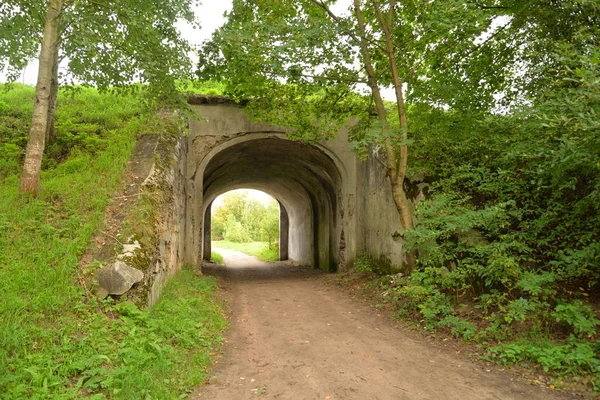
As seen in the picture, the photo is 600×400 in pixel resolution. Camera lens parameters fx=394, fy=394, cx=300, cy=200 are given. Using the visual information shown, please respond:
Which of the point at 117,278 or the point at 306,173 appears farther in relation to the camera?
the point at 306,173

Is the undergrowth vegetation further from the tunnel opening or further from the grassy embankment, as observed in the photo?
the tunnel opening

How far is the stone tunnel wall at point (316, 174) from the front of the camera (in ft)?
37.0

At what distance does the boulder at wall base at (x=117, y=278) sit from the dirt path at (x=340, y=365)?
167 centimetres

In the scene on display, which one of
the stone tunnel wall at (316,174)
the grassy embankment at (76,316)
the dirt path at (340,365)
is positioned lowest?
the dirt path at (340,365)

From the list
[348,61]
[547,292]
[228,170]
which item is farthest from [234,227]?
[547,292]

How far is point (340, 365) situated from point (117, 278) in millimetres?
3263

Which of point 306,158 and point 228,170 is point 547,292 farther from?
point 228,170

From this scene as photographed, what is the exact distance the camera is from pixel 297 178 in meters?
16.8

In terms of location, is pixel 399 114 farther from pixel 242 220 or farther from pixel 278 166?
pixel 242 220

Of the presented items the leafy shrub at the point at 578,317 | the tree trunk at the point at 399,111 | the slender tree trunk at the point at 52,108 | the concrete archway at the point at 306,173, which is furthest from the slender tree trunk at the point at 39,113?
the leafy shrub at the point at 578,317

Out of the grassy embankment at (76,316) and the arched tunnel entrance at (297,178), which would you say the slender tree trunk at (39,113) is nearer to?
the grassy embankment at (76,316)

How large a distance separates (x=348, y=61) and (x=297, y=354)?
20.7 ft

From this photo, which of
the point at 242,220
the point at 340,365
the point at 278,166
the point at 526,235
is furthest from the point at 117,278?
the point at 242,220

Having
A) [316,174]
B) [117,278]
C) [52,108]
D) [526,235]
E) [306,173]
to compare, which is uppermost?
[52,108]
